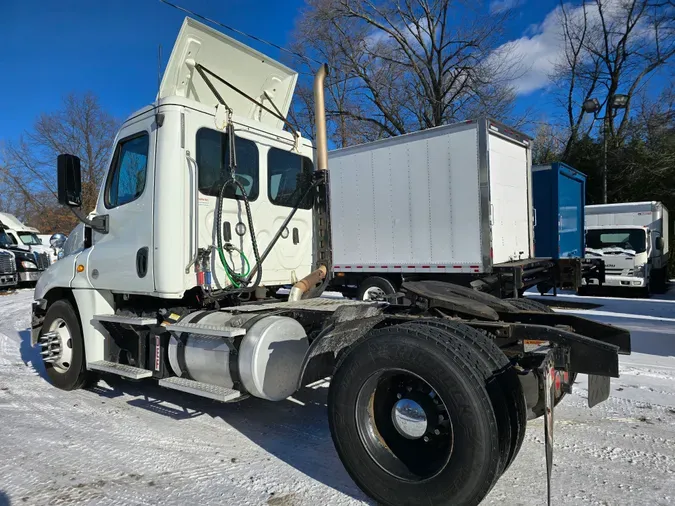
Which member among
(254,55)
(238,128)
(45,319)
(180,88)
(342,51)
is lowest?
(45,319)

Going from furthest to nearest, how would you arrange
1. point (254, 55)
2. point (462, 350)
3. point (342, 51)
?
1. point (342, 51)
2. point (254, 55)
3. point (462, 350)

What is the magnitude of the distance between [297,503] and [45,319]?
4095mm

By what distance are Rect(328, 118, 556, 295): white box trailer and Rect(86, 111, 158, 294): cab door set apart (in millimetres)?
4845

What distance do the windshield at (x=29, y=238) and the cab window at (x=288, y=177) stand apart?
69.7 ft

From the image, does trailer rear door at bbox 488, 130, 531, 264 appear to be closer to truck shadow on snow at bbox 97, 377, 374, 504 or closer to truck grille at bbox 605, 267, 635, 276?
truck shadow on snow at bbox 97, 377, 374, 504

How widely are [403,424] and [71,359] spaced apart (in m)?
4.01

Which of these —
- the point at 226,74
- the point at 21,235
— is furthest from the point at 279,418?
the point at 21,235

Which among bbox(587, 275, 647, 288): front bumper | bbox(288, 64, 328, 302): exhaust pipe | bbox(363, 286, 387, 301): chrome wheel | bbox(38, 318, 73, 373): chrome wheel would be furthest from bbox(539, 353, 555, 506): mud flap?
bbox(587, 275, 647, 288): front bumper

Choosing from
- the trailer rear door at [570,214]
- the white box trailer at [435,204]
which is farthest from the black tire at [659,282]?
the white box trailer at [435,204]

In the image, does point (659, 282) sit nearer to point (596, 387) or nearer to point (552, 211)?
point (552, 211)

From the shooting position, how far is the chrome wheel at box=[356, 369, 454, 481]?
2.87 meters

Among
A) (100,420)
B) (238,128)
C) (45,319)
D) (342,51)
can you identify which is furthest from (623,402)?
(342,51)

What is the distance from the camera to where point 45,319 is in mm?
5652

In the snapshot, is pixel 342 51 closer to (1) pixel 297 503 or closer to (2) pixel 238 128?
(2) pixel 238 128
